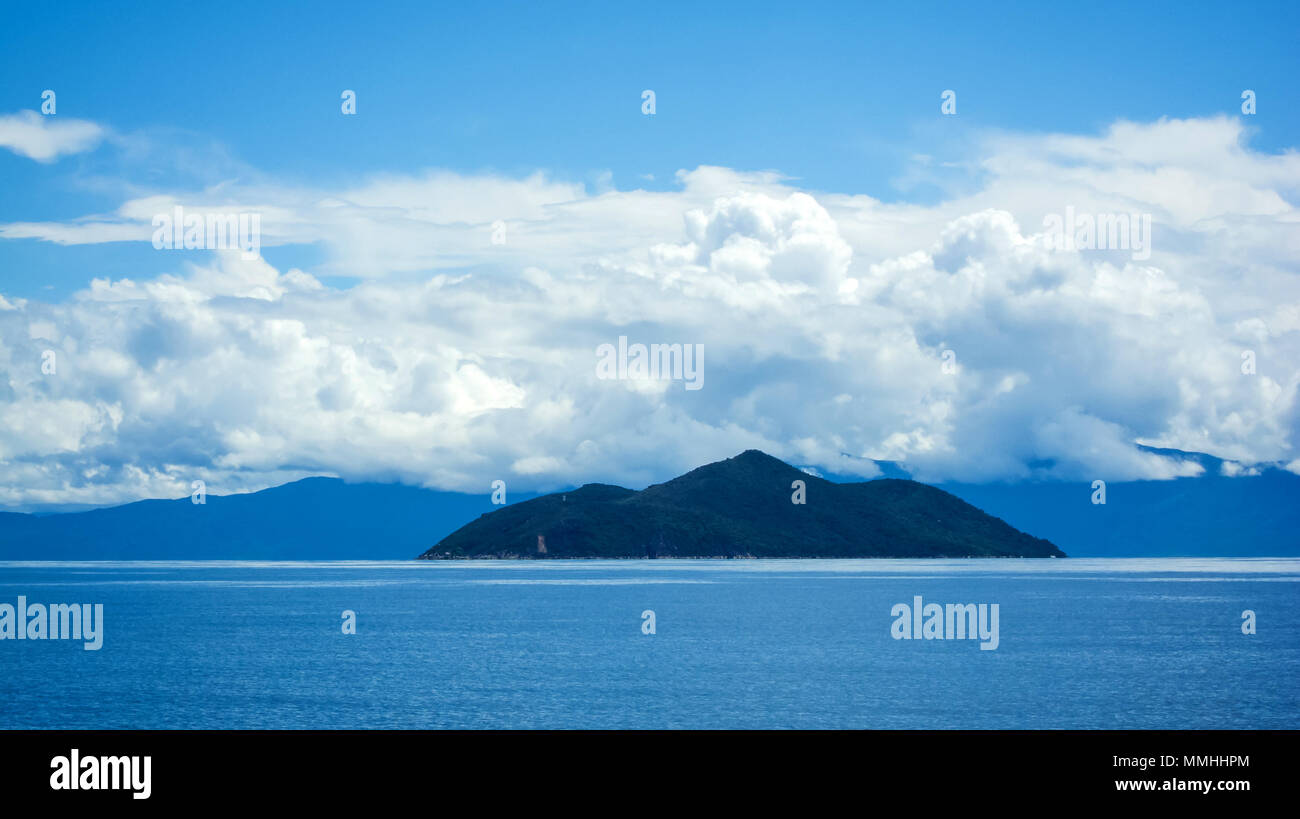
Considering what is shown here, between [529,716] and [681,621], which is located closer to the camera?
[529,716]

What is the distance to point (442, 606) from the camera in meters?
190

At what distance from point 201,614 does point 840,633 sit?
10210 centimetres

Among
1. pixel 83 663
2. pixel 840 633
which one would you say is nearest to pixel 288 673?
pixel 83 663

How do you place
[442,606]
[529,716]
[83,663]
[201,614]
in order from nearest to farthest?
1. [529,716]
2. [83,663]
3. [201,614]
4. [442,606]
